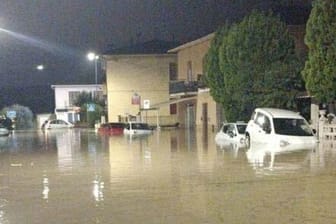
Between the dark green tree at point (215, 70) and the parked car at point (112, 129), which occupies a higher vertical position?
the dark green tree at point (215, 70)

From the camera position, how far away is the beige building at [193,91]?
5894 centimetres

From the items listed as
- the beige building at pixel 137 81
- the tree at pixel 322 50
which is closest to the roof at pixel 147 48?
the beige building at pixel 137 81

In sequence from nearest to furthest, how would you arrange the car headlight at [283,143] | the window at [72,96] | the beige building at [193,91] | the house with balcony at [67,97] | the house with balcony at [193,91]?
the car headlight at [283,143] < the house with balcony at [193,91] < the beige building at [193,91] < the window at [72,96] < the house with balcony at [67,97]

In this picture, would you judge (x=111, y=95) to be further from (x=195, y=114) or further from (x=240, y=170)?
(x=240, y=170)

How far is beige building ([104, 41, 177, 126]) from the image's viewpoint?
237ft

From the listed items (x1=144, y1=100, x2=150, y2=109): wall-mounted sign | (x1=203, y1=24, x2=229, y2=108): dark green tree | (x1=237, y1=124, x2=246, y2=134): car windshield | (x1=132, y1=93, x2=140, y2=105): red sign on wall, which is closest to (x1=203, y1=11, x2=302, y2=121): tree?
(x1=237, y1=124, x2=246, y2=134): car windshield

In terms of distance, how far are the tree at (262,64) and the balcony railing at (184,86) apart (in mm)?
18341

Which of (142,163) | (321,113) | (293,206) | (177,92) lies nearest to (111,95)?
(177,92)

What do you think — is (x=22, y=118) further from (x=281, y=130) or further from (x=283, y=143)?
(x=283, y=143)

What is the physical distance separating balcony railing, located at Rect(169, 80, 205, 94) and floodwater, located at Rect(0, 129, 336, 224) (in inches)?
1453

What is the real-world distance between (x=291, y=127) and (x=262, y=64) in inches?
341

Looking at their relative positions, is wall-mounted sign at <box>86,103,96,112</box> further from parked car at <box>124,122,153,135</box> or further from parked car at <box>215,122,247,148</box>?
parked car at <box>215,122,247,148</box>

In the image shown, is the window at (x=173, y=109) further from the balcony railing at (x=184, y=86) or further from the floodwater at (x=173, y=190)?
the floodwater at (x=173, y=190)

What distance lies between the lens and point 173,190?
15219mm
